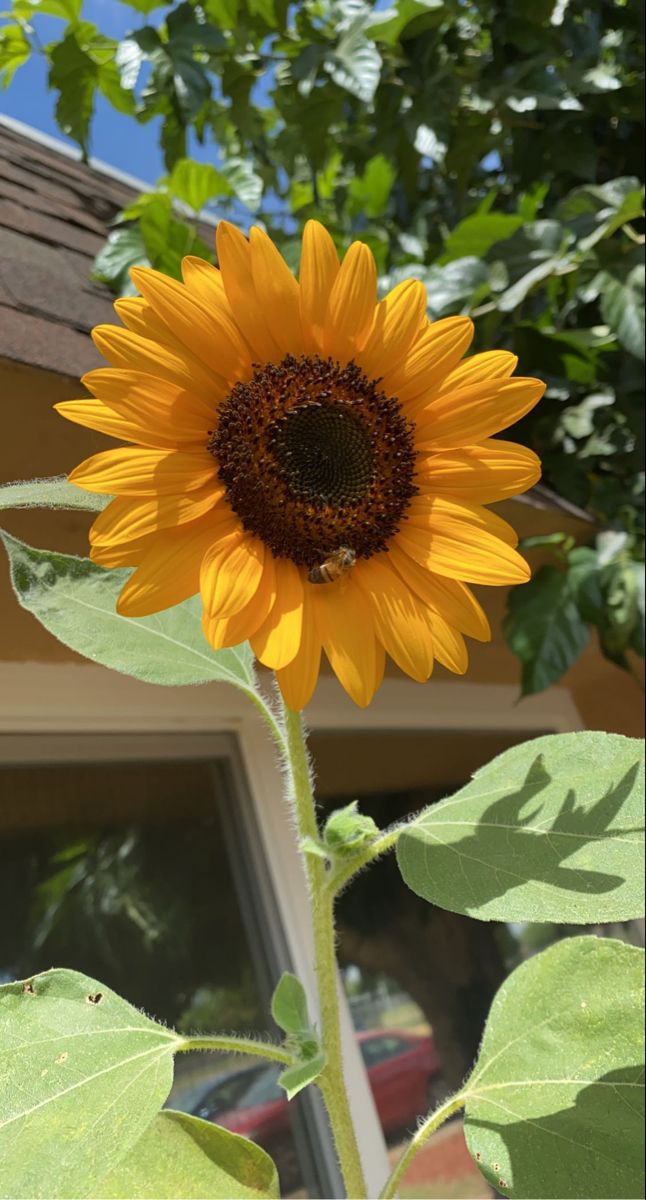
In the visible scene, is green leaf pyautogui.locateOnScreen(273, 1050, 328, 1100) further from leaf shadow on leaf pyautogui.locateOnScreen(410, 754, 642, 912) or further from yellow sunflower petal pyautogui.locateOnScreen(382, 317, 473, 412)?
yellow sunflower petal pyautogui.locateOnScreen(382, 317, 473, 412)

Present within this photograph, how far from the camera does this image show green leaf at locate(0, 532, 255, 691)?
59 cm

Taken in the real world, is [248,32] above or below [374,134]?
above

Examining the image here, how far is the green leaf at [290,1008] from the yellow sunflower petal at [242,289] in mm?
404

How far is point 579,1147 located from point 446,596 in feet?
1.12

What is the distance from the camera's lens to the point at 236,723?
4.11 feet

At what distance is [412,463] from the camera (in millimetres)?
542

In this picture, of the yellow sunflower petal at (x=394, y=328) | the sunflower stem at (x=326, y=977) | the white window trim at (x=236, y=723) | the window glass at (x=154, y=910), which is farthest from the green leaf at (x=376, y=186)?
the sunflower stem at (x=326, y=977)

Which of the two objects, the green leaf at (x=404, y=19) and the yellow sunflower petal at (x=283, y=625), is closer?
the yellow sunflower petal at (x=283, y=625)

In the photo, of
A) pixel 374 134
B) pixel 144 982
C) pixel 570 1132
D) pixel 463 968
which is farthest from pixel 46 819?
pixel 374 134

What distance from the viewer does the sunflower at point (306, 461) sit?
0.47 meters

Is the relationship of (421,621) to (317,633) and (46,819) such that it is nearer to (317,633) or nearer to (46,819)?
(317,633)

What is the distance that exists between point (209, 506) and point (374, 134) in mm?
Result: 1348

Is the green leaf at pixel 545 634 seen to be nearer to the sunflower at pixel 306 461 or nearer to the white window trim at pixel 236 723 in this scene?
the white window trim at pixel 236 723

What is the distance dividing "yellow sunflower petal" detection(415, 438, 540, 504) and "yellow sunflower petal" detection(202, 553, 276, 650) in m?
0.11
